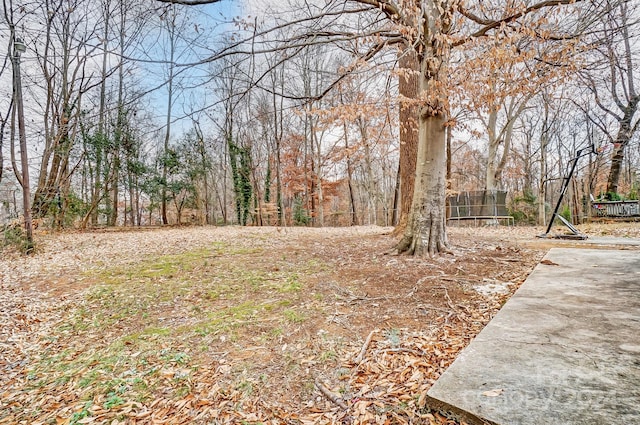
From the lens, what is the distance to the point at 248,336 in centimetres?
213

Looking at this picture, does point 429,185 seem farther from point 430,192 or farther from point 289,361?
point 289,361

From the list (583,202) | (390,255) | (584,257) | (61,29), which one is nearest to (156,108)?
(61,29)

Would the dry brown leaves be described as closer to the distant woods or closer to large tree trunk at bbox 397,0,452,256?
large tree trunk at bbox 397,0,452,256

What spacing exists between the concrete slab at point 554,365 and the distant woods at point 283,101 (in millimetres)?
2350

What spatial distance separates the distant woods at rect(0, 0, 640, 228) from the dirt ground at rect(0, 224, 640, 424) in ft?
6.00

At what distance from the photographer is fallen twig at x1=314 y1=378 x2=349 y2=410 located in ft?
4.65

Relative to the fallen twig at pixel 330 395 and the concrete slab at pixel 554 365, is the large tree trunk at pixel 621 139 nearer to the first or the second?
the concrete slab at pixel 554 365

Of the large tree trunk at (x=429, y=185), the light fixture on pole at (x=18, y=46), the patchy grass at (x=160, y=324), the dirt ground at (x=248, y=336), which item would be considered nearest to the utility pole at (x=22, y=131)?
the light fixture on pole at (x=18, y=46)

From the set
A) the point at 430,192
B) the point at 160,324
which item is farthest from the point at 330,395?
the point at 430,192

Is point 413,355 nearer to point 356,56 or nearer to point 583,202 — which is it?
point 356,56

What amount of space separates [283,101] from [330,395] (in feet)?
34.0

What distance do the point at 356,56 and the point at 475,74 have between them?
1.45 meters

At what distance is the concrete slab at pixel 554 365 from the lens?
3.35 feet

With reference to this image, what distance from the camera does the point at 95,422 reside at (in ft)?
4.99
